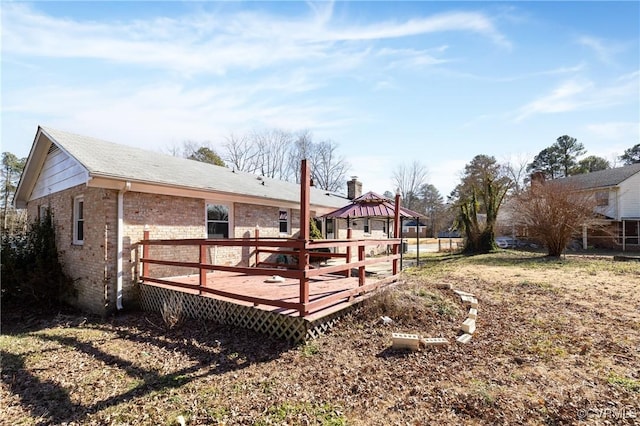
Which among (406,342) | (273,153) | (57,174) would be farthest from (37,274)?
(273,153)

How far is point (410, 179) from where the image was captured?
51812 millimetres

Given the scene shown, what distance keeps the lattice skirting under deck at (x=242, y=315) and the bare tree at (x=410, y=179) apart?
47.3 meters

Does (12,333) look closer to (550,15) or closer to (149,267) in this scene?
(149,267)

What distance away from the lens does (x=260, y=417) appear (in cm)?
329

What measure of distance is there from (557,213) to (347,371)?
18742 mm

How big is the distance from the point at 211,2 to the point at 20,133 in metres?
11.3

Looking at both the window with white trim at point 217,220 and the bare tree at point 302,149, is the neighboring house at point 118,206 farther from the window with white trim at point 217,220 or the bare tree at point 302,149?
the bare tree at point 302,149

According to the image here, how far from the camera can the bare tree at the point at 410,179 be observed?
5128 cm

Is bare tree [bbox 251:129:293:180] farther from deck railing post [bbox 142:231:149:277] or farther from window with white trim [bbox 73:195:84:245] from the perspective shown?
deck railing post [bbox 142:231:149:277]

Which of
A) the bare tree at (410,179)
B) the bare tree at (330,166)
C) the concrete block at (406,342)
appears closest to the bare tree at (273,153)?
the bare tree at (330,166)

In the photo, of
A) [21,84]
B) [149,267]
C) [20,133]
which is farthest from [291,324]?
[20,133]

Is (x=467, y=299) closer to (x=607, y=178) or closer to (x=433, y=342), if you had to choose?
(x=433, y=342)

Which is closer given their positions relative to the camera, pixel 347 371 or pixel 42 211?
pixel 347 371

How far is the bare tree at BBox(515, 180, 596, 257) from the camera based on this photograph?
57.2 ft
